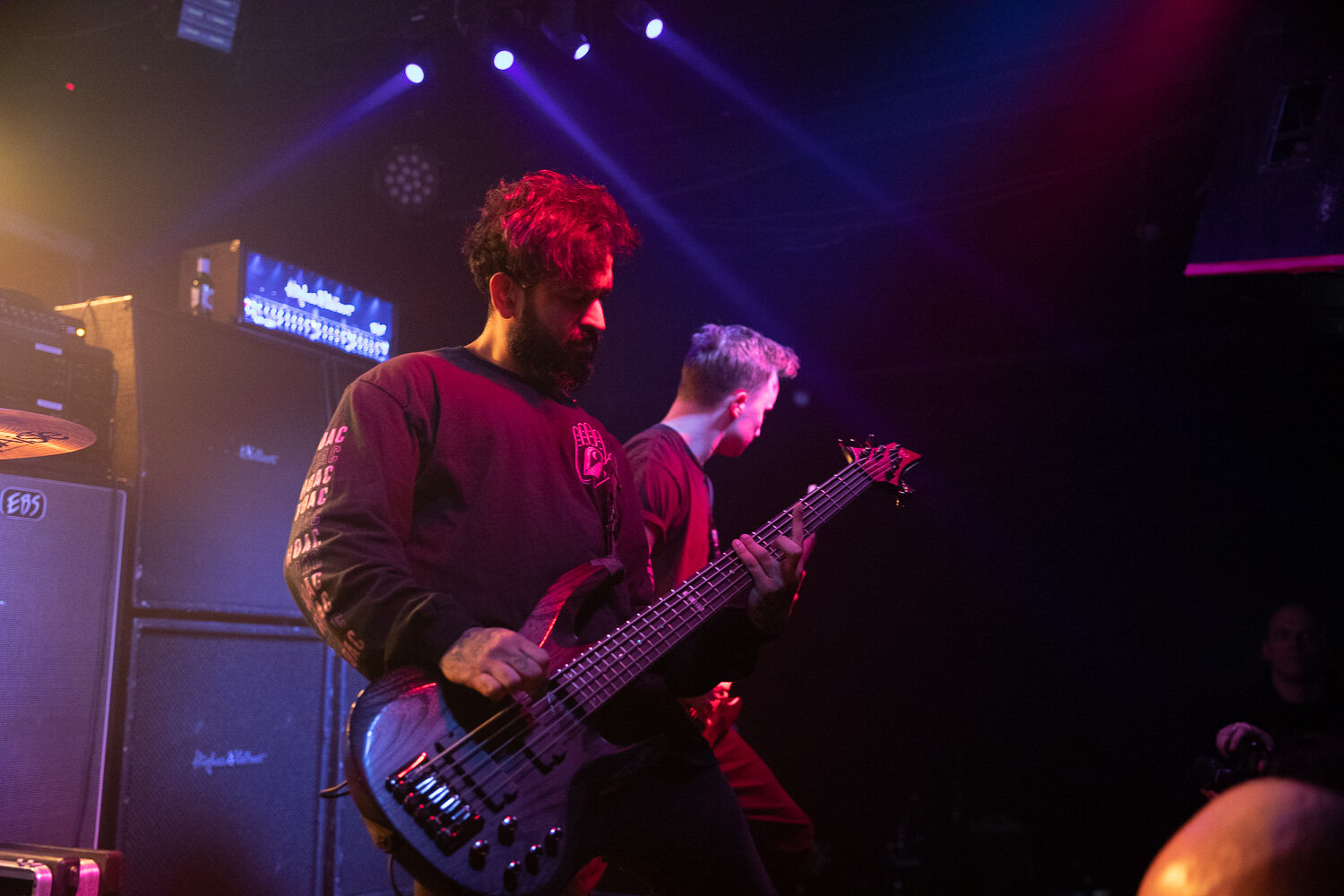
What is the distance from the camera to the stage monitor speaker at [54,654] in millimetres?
2748

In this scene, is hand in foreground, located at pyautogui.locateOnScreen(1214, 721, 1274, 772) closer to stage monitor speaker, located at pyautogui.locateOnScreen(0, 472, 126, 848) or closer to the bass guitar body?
the bass guitar body

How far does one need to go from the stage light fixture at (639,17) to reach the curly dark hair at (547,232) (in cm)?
252

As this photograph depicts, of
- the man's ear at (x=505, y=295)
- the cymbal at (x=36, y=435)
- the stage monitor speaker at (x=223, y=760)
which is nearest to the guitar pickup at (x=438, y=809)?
the man's ear at (x=505, y=295)

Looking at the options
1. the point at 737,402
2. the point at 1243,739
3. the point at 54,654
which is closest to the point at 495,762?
the point at 54,654

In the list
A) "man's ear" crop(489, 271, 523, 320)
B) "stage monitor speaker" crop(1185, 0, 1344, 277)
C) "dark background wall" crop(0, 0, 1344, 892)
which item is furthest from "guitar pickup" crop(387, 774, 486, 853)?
"dark background wall" crop(0, 0, 1344, 892)

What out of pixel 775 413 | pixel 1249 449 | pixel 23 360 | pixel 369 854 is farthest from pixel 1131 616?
pixel 23 360

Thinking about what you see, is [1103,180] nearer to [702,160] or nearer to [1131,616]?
[702,160]

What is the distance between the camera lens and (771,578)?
209 centimetres

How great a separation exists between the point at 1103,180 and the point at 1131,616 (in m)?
3.03

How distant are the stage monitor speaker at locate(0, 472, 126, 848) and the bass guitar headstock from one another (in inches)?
97.9

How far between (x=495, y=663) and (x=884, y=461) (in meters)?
1.59

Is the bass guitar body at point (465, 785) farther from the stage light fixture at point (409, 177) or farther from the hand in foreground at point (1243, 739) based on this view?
the stage light fixture at point (409, 177)

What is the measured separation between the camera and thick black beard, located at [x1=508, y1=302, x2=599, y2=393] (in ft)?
6.82

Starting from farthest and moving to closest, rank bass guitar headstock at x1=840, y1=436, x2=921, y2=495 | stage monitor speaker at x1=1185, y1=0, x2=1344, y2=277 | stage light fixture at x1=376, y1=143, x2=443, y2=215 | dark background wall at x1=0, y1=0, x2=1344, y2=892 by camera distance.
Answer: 1. stage light fixture at x1=376, y1=143, x2=443, y2=215
2. dark background wall at x1=0, y1=0, x2=1344, y2=892
3. stage monitor speaker at x1=1185, y1=0, x2=1344, y2=277
4. bass guitar headstock at x1=840, y1=436, x2=921, y2=495
